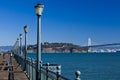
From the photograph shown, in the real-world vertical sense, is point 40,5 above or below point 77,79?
above

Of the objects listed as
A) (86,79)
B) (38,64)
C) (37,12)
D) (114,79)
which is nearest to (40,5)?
(37,12)

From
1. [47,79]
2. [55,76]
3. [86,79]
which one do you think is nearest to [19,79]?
[47,79]

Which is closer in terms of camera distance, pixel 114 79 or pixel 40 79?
pixel 40 79

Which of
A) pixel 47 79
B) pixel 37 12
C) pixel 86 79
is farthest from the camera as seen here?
pixel 86 79

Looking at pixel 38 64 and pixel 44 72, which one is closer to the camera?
pixel 44 72

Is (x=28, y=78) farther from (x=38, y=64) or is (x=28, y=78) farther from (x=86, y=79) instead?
→ (x=86, y=79)

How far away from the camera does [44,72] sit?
15211 millimetres

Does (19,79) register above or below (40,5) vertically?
below

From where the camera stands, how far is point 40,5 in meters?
16.2

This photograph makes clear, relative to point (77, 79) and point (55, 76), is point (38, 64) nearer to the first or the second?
point (55, 76)

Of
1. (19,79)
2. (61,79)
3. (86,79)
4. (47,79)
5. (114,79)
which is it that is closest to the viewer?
(61,79)

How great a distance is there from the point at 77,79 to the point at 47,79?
511 centimetres

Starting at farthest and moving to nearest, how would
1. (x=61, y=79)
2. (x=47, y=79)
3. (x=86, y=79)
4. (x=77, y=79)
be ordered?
(x=86, y=79) < (x=47, y=79) < (x=61, y=79) < (x=77, y=79)

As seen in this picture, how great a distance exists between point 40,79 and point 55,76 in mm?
3812
